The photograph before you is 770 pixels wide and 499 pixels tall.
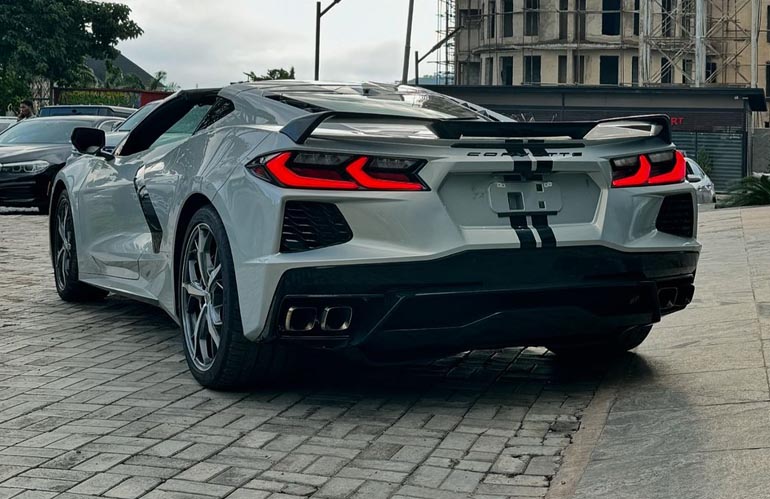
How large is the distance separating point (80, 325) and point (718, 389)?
13.5ft

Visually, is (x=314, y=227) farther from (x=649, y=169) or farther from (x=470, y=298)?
(x=649, y=169)

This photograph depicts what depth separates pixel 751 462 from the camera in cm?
412

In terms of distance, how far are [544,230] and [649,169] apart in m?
0.71

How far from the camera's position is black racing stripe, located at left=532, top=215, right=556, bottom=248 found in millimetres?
5293

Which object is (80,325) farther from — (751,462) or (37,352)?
(751,462)

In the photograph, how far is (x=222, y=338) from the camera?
5531 mm

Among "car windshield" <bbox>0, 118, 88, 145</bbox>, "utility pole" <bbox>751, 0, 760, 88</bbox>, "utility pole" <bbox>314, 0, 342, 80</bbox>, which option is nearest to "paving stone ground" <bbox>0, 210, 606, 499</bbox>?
"car windshield" <bbox>0, 118, 88, 145</bbox>

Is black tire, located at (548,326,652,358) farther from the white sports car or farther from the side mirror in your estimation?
the side mirror

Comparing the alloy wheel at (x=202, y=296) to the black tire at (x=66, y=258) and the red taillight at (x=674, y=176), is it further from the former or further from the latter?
the black tire at (x=66, y=258)

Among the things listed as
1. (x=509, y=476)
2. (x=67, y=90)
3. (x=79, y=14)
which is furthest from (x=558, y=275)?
(x=79, y=14)

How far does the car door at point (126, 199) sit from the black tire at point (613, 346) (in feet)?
7.39

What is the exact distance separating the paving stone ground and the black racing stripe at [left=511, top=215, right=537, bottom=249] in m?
0.72

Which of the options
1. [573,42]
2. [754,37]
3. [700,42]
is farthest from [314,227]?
[573,42]

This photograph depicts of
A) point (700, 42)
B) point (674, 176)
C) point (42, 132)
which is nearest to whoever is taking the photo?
point (674, 176)
